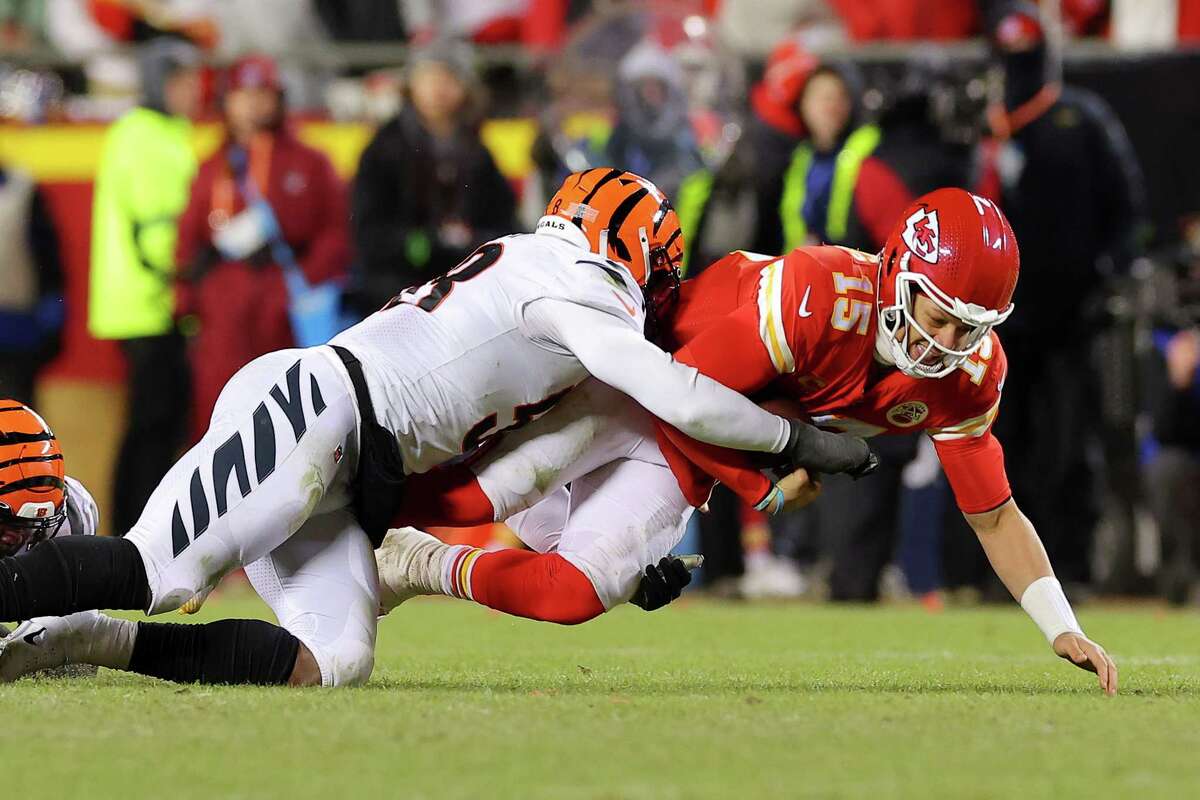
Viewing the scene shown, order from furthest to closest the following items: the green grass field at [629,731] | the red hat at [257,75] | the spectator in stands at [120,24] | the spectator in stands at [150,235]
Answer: the spectator in stands at [120,24] < the spectator in stands at [150,235] < the red hat at [257,75] < the green grass field at [629,731]

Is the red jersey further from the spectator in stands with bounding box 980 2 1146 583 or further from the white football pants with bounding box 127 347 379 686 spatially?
the spectator in stands with bounding box 980 2 1146 583

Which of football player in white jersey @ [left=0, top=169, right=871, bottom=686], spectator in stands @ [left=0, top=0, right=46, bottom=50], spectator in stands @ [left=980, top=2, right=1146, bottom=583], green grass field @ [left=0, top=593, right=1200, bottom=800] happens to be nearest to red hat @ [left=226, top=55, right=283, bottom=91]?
spectator in stands @ [left=0, top=0, right=46, bottom=50]

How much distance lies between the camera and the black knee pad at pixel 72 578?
3.91 metres

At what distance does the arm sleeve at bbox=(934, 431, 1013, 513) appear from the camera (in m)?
4.54

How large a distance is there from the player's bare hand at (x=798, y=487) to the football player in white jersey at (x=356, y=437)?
2.5 inches

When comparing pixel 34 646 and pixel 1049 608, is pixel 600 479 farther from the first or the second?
pixel 34 646

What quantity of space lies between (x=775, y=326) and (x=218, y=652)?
55.6 inches

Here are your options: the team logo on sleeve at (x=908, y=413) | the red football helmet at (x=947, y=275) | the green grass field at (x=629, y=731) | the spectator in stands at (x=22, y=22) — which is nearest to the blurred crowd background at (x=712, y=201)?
the spectator in stands at (x=22, y=22)

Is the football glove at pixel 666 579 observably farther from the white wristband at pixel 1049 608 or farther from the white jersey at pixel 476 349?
the white wristband at pixel 1049 608

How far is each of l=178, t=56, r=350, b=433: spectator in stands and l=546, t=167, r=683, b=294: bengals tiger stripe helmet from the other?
14.1 feet

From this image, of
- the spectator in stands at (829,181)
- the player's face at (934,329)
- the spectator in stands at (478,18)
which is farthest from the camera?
the spectator in stands at (478,18)

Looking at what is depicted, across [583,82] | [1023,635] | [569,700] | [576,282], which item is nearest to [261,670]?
[569,700]

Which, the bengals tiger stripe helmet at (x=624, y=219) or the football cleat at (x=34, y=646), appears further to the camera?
the bengals tiger stripe helmet at (x=624, y=219)

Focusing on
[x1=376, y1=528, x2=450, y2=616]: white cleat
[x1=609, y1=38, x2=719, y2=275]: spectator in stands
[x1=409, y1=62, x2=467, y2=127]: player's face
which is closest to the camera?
[x1=376, y1=528, x2=450, y2=616]: white cleat
